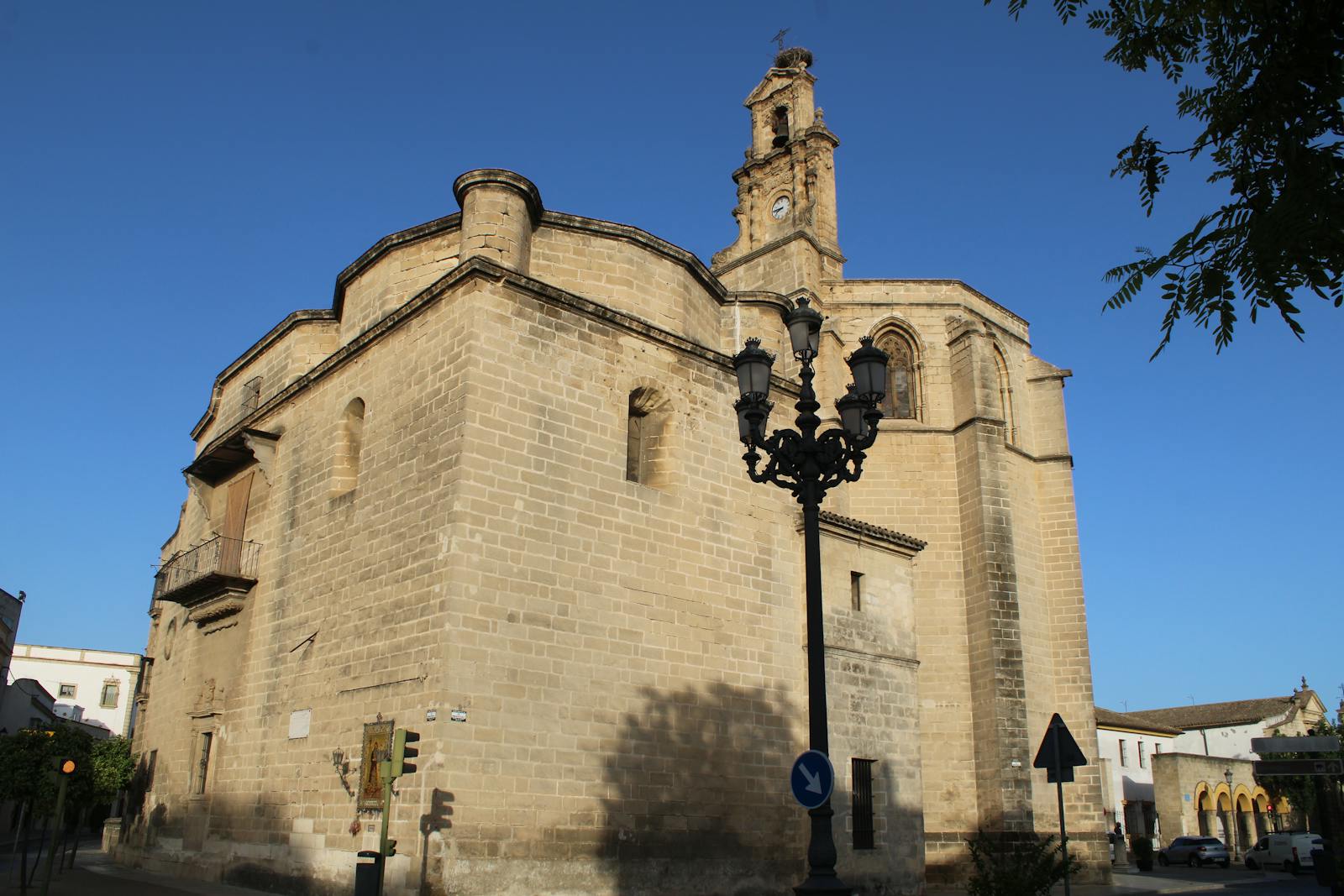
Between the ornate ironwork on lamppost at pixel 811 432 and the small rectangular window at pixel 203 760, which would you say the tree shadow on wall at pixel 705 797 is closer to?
the ornate ironwork on lamppost at pixel 811 432

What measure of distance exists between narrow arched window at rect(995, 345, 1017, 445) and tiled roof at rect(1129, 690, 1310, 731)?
3191 centimetres

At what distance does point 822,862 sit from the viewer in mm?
7207

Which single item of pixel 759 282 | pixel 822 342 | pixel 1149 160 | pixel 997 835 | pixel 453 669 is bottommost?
pixel 997 835

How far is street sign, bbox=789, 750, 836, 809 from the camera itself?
724cm

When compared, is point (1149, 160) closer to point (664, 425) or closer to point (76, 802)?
point (664, 425)

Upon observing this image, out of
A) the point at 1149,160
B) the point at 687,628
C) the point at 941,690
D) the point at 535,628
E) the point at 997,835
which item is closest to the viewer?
the point at 1149,160

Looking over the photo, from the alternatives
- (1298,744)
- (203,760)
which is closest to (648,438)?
(203,760)

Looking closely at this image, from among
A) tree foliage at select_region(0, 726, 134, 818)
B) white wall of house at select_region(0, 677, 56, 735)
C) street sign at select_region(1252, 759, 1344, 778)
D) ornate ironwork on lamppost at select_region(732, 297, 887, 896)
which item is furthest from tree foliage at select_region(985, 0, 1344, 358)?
white wall of house at select_region(0, 677, 56, 735)

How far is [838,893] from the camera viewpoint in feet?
22.8

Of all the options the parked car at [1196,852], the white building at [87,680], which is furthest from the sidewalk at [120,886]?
the white building at [87,680]

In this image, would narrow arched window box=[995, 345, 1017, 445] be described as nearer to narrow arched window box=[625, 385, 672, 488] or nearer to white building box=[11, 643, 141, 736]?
narrow arched window box=[625, 385, 672, 488]

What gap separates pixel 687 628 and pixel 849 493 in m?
9.17

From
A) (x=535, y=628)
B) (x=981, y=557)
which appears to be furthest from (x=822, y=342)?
(x=535, y=628)

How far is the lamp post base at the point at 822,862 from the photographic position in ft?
22.9
